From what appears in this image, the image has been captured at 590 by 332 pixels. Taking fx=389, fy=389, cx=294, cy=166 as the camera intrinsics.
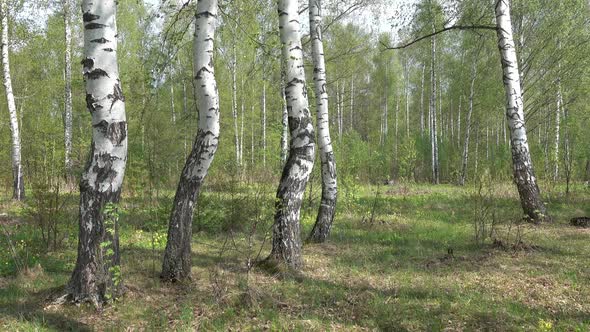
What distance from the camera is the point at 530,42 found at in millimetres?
15727

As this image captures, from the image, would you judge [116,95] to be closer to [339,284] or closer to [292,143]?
[292,143]

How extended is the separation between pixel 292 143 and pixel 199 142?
4.11 feet

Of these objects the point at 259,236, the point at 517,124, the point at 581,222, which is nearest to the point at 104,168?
the point at 259,236

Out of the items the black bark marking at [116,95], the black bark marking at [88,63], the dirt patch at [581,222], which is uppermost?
the black bark marking at [88,63]

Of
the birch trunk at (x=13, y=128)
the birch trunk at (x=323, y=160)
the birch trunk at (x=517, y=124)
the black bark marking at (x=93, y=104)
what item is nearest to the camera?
the black bark marking at (x=93, y=104)

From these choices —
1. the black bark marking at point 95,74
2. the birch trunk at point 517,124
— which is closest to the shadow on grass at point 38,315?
the black bark marking at point 95,74

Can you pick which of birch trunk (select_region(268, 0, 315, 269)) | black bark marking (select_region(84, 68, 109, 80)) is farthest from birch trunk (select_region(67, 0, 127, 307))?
birch trunk (select_region(268, 0, 315, 269))

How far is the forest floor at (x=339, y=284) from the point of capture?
3.61m

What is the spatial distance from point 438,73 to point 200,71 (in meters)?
25.0

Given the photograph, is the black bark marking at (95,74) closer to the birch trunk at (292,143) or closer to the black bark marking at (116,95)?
the black bark marking at (116,95)

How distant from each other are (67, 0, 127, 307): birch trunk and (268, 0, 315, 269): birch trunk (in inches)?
82.2

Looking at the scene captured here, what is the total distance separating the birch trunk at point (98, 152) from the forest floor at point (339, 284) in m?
0.29

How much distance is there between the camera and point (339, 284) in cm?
474

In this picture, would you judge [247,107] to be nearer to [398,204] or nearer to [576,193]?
[398,204]
